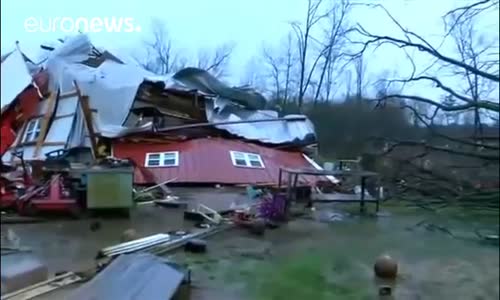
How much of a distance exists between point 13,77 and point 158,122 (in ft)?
1.46

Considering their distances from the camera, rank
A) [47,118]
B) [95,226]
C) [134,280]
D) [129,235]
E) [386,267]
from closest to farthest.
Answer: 1. [386,267]
2. [47,118]
3. [134,280]
4. [129,235]
5. [95,226]

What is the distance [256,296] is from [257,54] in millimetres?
608

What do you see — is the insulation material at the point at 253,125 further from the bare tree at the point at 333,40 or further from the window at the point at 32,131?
the window at the point at 32,131

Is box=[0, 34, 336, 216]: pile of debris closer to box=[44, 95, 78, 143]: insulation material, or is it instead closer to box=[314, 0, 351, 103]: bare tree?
box=[44, 95, 78, 143]: insulation material

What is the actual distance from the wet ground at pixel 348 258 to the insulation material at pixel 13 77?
420 millimetres

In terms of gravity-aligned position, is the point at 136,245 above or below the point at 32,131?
below

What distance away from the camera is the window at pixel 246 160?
1439mm

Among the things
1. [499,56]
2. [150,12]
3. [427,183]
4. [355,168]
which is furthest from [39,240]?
[499,56]

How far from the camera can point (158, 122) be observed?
1.41 metres

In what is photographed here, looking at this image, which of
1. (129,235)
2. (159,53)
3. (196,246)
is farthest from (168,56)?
(196,246)

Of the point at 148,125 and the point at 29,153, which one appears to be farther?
the point at 148,125

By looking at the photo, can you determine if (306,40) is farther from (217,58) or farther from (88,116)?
(88,116)

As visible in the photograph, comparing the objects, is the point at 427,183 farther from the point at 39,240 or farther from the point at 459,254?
the point at 39,240

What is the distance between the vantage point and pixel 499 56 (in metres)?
0.97
